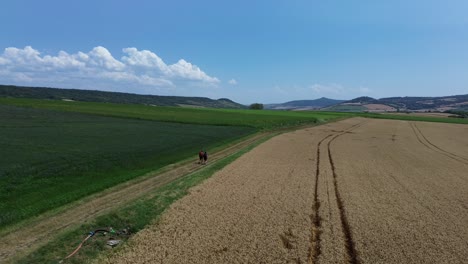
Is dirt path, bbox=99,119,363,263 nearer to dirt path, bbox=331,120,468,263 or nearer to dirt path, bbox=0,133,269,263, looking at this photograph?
dirt path, bbox=331,120,468,263

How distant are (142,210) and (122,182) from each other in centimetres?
595

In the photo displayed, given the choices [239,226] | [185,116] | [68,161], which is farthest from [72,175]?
[185,116]

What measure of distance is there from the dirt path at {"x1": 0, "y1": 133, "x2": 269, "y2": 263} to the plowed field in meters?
2.92

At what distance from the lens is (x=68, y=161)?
23016 mm

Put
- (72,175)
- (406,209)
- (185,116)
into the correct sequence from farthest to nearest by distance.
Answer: (185,116) < (72,175) < (406,209)

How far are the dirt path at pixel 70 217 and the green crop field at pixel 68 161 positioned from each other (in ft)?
2.70

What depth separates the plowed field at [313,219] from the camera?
37.0 ft

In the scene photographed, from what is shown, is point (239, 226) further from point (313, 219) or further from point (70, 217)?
point (70, 217)

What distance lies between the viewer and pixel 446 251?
38.8 ft

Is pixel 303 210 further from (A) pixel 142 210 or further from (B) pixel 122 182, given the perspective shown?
(B) pixel 122 182

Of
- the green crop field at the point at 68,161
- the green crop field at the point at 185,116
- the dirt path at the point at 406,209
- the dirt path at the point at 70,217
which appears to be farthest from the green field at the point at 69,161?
the green crop field at the point at 185,116

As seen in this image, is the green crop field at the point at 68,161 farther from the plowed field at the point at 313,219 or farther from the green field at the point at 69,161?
the plowed field at the point at 313,219

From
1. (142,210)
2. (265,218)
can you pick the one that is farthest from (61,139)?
(265,218)

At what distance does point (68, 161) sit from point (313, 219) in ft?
Result: 55.9
